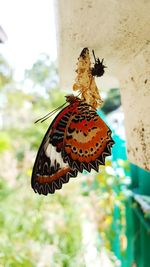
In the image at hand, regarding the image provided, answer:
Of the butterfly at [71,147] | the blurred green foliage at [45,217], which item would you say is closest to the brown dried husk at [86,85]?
the butterfly at [71,147]

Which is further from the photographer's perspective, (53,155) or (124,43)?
(124,43)

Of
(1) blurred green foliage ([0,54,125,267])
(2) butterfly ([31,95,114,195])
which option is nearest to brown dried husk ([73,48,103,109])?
(2) butterfly ([31,95,114,195])

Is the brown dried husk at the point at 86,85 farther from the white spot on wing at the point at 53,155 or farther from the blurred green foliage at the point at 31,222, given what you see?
the blurred green foliage at the point at 31,222

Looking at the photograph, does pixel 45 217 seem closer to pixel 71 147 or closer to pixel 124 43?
pixel 124 43

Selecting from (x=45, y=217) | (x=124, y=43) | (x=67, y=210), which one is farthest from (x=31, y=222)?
(x=124, y=43)

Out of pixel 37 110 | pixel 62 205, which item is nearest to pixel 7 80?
pixel 37 110

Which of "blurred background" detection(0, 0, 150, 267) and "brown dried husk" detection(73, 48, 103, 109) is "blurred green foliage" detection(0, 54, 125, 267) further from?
"brown dried husk" detection(73, 48, 103, 109)

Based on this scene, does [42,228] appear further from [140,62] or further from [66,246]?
[140,62]
